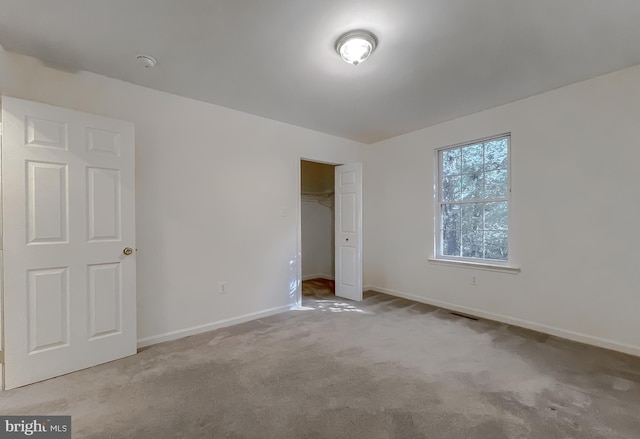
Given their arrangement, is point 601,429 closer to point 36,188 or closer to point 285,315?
point 285,315

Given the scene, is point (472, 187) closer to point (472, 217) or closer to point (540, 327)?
point (472, 217)

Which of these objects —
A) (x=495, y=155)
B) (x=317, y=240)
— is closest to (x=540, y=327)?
(x=495, y=155)

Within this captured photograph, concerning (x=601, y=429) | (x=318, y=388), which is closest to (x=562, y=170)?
(x=601, y=429)

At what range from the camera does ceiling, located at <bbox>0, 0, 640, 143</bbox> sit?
5.93 ft


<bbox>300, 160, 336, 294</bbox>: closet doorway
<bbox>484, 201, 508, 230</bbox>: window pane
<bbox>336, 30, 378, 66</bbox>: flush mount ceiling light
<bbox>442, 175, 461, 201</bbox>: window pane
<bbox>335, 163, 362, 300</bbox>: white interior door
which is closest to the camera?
<bbox>336, 30, 378, 66</bbox>: flush mount ceiling light

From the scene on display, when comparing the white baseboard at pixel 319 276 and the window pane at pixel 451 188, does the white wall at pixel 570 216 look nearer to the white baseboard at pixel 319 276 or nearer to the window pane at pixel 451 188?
the window pane at pixel 451 188

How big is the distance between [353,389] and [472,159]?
3147mm

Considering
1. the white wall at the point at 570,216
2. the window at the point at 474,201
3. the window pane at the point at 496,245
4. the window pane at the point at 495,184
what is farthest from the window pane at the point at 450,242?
the window pane at the point at 495,184

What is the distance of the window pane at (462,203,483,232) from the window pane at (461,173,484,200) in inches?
4.5

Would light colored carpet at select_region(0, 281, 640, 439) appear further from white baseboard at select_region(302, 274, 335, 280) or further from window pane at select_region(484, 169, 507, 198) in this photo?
white baseboard at select_region(302, 274, 335, 280)

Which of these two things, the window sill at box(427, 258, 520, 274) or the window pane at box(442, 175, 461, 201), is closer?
the window sill at box(427, 258, 520, 274)

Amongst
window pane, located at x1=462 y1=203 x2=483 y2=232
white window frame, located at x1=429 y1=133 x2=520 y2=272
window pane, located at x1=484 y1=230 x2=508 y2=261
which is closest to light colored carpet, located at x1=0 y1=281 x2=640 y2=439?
white window frame, located at x1=429 y1=133 x2=520 y2=272

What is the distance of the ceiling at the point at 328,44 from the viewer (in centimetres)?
181

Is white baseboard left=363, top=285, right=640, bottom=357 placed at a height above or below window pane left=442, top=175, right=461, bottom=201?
below
